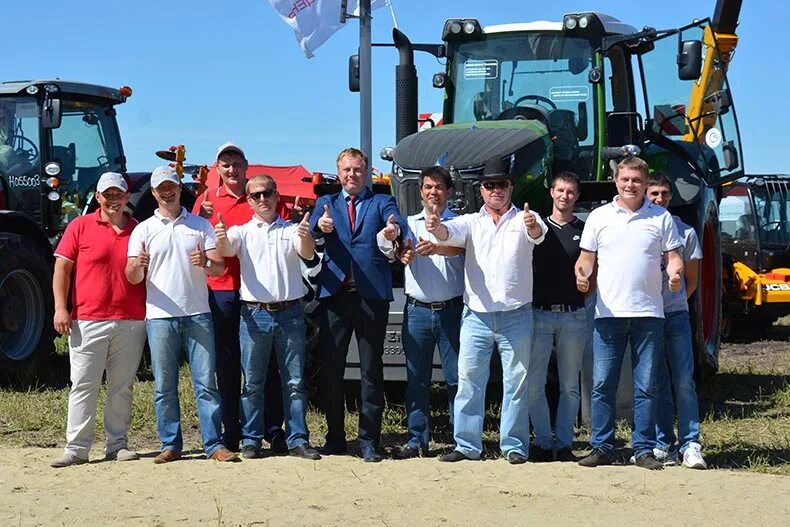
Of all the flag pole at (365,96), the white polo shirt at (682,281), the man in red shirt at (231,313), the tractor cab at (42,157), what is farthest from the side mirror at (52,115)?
the white polo shirt at (682,281)

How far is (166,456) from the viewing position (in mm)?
7012

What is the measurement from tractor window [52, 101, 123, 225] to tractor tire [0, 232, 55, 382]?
2.76ft

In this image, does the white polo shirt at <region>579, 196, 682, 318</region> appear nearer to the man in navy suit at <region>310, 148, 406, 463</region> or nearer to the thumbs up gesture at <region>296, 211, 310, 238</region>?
the man in navy suit at <region>310, 148, 406, 463</region>

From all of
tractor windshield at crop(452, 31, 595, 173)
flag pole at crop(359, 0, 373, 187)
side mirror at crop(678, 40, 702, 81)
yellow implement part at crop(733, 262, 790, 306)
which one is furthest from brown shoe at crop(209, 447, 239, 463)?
yellow implement part at crop(733, 262, 790, 306)

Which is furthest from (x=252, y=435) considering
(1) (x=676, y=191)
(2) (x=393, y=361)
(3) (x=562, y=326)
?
A: (1) (x=676, y=191)

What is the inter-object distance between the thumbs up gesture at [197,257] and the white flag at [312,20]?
18.4ft

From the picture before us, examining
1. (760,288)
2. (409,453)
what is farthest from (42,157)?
(760,288)

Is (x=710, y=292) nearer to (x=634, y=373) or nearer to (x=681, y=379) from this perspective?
(x=681, y=379)

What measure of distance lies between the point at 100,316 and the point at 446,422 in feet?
8.77

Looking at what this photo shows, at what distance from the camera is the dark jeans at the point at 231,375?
7219 mm

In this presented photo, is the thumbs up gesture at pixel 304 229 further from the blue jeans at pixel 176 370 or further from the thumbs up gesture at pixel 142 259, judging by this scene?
the thumbs up gesture at pixel 142 259

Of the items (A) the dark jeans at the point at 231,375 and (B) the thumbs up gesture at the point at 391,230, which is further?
(A) the dark jeans at the point at 231,375

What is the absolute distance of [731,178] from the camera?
33.7ft

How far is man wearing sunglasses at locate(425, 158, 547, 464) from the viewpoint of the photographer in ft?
22.5
